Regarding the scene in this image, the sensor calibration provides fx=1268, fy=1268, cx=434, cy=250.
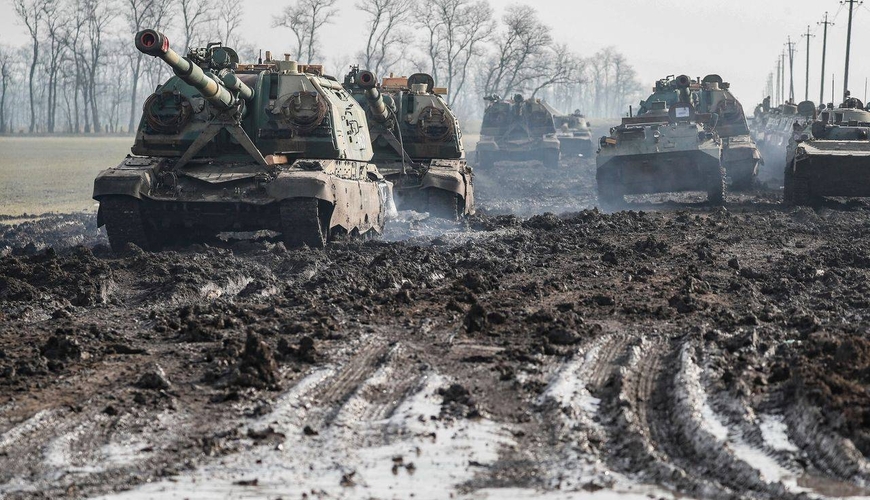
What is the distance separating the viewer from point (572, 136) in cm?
4803

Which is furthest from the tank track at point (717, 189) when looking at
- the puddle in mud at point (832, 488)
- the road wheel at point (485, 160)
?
the puddle in mud at point (832, 488)

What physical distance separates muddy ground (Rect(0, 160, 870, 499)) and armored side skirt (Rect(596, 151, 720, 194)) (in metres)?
9.37

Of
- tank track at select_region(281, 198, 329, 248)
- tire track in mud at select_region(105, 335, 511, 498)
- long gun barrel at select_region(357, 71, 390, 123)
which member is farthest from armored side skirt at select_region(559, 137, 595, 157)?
tire track in mud at select_region(105, 335, 511, 498)

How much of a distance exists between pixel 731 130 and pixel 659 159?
732 cm

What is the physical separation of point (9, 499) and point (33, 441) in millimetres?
907

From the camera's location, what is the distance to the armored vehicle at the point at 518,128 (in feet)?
130

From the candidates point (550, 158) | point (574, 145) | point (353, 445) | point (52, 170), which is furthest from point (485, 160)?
point (353, 445)

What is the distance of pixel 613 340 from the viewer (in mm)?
8375

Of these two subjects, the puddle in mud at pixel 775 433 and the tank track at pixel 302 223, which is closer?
the puddle in mud at pixel 775 433

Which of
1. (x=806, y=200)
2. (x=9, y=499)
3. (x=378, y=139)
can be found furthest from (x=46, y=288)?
(x=806, y=200)

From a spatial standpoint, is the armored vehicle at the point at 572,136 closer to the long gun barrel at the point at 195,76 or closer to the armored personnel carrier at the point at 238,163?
the armored personnel carrier at the point at 238,163

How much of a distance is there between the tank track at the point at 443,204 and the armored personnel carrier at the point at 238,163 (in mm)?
2437

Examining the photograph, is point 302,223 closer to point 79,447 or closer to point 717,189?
point 79,447

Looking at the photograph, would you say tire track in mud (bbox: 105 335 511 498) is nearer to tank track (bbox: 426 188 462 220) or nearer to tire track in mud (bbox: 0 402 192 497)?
tire track in mud (bbox: 0 402 192 497)
